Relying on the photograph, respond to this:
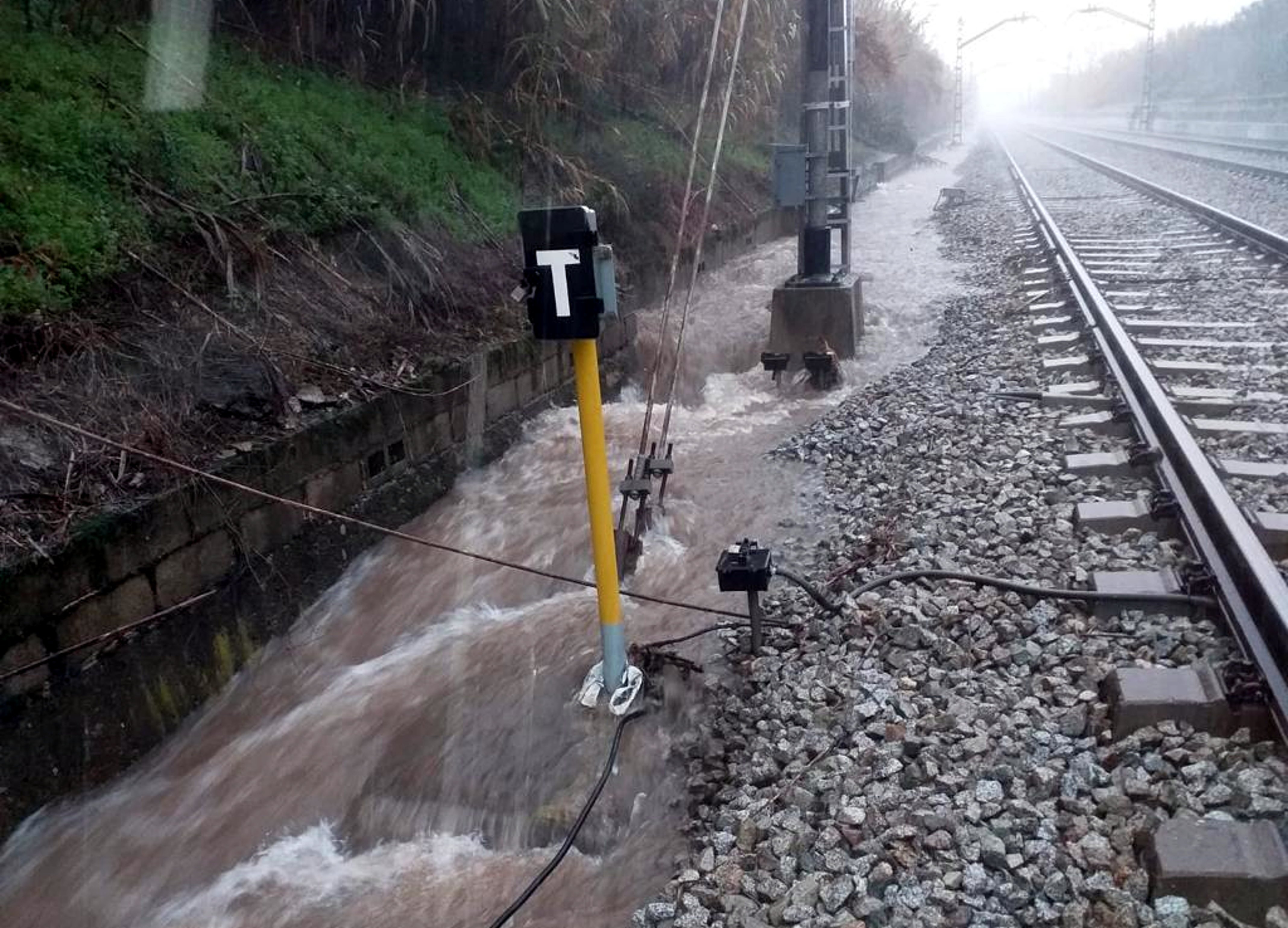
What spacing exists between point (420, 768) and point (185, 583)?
4.26 feet

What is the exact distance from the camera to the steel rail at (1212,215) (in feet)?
33.8

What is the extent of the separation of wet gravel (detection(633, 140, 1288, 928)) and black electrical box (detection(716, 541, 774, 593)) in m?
0.31

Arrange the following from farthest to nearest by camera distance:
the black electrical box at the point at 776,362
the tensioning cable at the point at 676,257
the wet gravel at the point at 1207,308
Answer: the black electrical box at the point at 776,362 → the tensioning cable at the point at 676,257 → the wet gravel at the point at 1207,308

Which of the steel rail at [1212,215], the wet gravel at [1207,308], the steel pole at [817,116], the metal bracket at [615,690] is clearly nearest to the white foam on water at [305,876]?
the metal bracket at [615,690]

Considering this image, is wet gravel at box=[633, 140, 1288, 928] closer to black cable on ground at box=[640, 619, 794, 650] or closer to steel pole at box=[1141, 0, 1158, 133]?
black cable on ground at box=[640, 619, 794, 650]

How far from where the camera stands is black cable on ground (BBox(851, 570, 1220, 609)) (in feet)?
11.5

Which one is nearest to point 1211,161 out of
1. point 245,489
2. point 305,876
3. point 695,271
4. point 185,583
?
point 695,271

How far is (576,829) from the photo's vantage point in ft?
10.7

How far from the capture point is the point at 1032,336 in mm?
8039

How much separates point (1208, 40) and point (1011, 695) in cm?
6692

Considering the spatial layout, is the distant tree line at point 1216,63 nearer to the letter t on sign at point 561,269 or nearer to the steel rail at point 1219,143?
the steel rail at point 1219,143

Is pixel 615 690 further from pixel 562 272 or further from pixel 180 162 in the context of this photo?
pixel 180 162

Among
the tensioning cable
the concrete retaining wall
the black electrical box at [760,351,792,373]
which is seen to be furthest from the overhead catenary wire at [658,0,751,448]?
the concrete retaining wall

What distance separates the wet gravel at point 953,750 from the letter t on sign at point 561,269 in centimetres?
150
